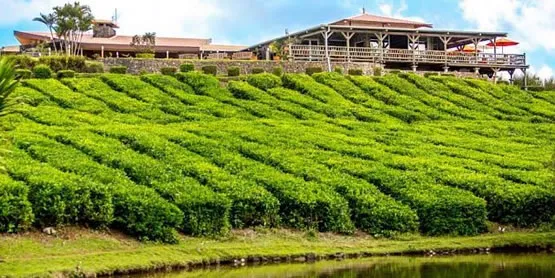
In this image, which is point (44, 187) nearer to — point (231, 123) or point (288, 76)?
point (231, 123)

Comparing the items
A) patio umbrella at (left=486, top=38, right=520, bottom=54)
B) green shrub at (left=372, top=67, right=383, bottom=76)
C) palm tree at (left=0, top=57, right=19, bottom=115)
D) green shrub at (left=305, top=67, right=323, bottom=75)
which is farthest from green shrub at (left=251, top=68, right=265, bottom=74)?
A: palm tree at (left=0, top=57, right=19, bottom=115)

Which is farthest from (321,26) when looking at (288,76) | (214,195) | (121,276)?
(121,276)

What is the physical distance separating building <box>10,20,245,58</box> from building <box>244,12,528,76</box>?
8.12 metres

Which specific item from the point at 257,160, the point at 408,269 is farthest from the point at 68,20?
the point at 408,269

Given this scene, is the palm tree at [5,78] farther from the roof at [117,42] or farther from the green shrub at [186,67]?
the roof at [117,42]

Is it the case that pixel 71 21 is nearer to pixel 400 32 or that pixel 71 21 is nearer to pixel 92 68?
pixel 92 68

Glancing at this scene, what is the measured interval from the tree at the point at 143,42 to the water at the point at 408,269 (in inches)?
1724

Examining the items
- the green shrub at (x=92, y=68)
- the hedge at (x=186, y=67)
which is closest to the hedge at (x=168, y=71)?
the hedge at (x=186, y=67)

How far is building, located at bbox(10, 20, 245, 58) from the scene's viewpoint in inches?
2822

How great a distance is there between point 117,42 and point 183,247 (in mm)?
50653

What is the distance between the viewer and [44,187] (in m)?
24.5

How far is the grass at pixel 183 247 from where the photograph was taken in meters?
22.6

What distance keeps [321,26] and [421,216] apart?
114 feet

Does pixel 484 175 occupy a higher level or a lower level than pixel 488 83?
lower
